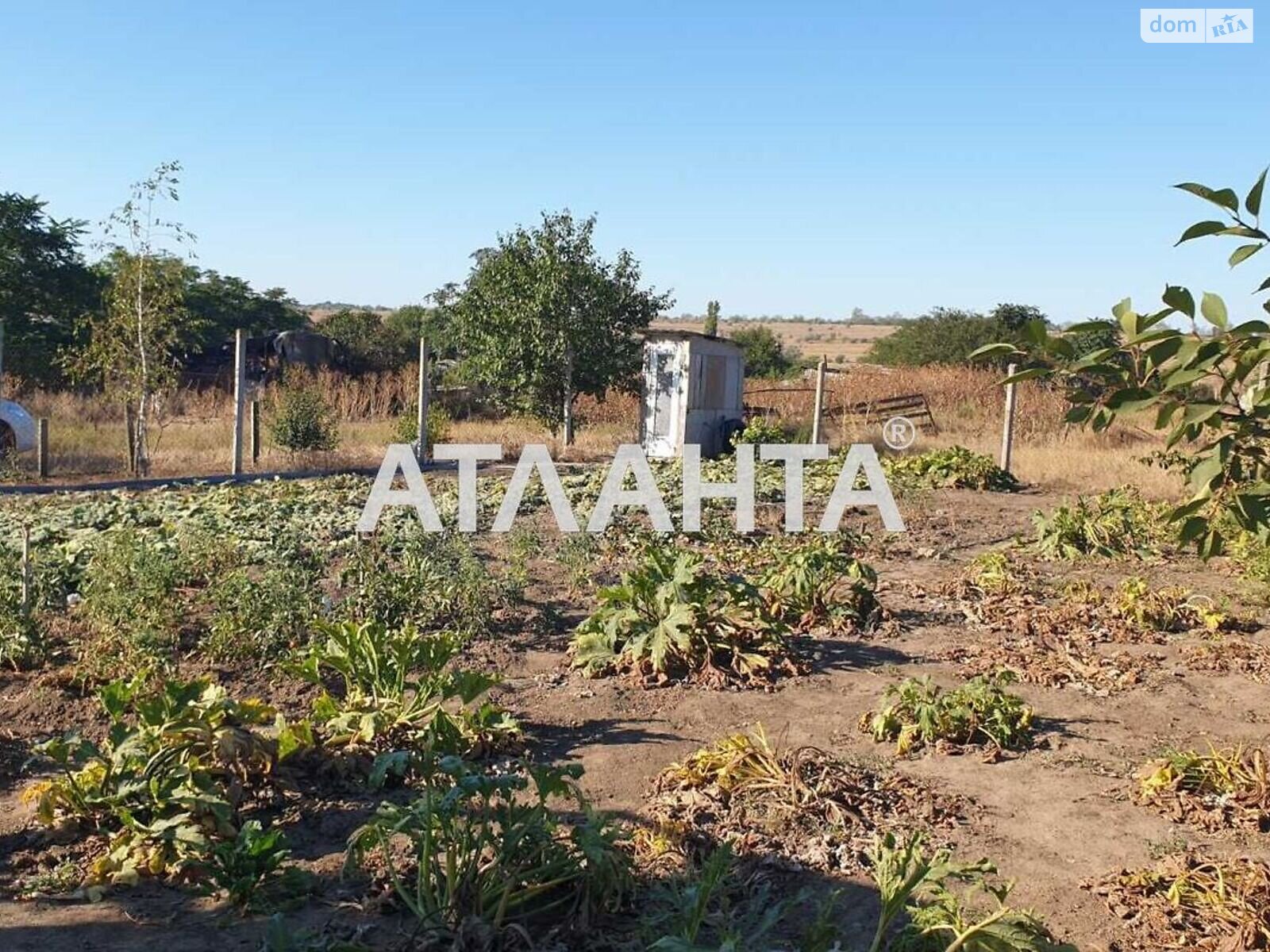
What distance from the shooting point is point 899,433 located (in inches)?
679

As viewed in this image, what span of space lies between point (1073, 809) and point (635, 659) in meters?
2.28

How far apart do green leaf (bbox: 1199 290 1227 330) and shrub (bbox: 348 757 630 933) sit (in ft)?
7.23

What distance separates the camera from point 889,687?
16.4 ft

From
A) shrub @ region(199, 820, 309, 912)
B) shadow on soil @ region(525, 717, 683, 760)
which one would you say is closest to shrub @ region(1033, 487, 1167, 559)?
shadow on soil @ region(525, 717, 683, 760)

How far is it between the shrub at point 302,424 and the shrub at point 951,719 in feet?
34.2

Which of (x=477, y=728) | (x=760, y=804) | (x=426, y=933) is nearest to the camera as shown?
(x=426, y=933)

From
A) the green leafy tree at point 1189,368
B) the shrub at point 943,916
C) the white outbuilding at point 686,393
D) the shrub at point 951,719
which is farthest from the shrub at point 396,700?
the white outbuilding at point 686,393

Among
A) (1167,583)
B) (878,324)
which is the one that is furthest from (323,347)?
(878,324)

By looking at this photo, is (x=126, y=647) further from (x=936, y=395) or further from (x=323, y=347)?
(x=323, y=347)

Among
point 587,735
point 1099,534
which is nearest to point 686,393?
point 1099,534

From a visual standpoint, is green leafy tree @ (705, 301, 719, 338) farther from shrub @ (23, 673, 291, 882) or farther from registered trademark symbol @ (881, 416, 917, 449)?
shrub @ (23, 673, 291, 882)

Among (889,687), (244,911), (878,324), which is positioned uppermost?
(878,324)

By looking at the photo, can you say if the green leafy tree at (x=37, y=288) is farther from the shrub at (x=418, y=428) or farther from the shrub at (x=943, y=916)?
the shrub at (x=943, y=916)

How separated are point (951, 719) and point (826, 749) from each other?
55cm
